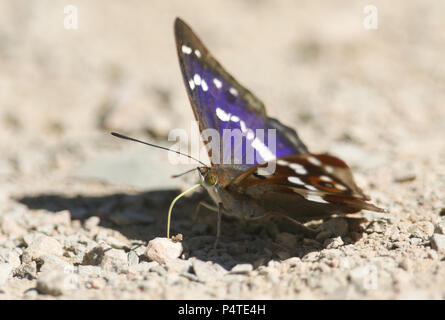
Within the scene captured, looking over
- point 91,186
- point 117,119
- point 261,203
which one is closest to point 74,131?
point 117,119

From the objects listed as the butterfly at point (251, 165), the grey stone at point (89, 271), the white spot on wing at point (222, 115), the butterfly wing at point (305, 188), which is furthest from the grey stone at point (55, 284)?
the white spot on wing at point (222, 115)

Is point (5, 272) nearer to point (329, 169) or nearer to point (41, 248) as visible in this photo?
point (41, 248)

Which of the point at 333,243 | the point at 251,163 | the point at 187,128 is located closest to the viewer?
the point at 333,243

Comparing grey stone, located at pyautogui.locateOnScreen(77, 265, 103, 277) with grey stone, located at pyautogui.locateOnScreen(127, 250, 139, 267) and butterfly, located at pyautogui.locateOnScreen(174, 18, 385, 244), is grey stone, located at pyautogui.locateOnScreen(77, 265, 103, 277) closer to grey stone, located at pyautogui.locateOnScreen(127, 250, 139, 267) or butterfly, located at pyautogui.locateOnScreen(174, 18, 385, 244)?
grey stone, located at pyautogui.locateOnScreen(127, 250, 139, 267)

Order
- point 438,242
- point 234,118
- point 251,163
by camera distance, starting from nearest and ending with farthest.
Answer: point 438,242, point 251,163, point 234,118

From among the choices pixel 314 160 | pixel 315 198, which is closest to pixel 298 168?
pixel 314 160

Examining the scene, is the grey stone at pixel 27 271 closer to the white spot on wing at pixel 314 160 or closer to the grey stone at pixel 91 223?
the grey stone at pixel 91 223

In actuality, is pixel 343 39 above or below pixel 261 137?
above
